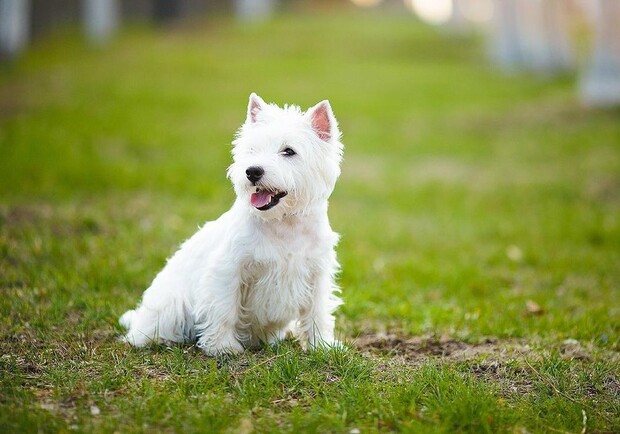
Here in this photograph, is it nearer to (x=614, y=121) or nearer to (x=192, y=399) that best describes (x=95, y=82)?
(x=614, y=121)

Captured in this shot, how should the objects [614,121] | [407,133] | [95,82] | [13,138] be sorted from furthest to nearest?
[95,82] < [407,133] < [614,121] < [13,138]

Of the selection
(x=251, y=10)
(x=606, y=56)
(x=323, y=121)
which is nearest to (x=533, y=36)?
(x=606, y=56)

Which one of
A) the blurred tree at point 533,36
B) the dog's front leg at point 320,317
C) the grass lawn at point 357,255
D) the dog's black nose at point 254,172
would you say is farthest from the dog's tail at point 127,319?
the blurred tree at point 533,36

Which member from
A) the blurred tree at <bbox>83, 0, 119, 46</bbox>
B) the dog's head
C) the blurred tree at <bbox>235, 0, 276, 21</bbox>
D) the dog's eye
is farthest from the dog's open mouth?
the blurred tree at <bbox>235, 0, 276, 21</bbox>

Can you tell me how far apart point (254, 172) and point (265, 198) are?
0.68 feet

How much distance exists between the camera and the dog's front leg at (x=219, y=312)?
4.80 m

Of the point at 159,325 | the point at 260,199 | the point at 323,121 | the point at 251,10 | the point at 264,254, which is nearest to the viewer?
the point at 260,199

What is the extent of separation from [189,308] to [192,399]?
1018 millimetres

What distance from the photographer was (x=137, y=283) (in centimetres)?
666

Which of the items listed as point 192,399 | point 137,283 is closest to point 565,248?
point 137,283

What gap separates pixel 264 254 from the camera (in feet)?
15.5

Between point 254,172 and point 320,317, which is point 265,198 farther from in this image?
point 320,317

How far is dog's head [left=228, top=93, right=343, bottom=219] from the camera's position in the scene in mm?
4566

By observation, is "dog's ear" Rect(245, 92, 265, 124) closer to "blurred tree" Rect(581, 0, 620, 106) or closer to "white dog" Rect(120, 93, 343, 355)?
"white dog" Rect(120, 93, 343, 355)
